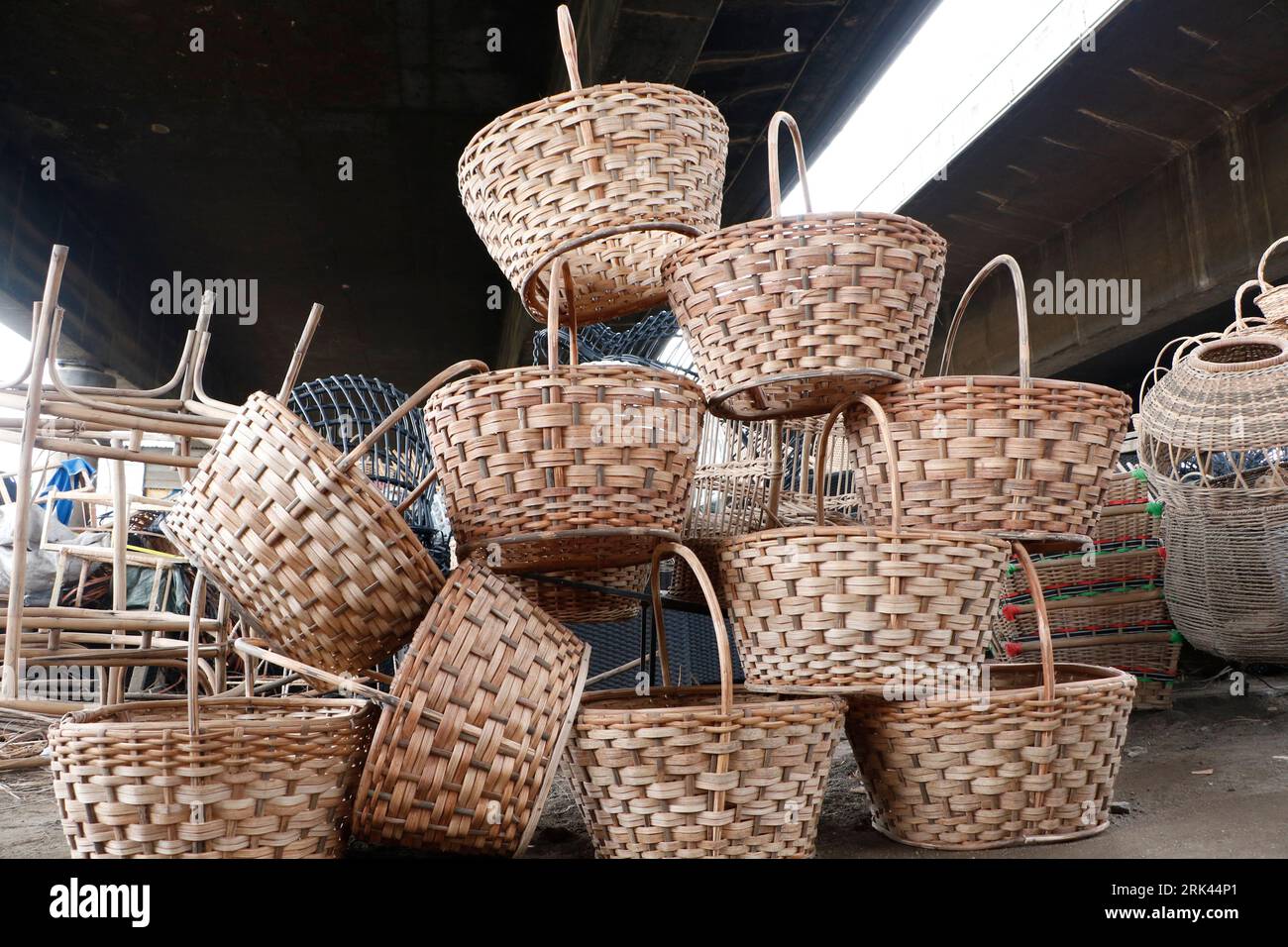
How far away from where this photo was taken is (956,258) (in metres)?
6.34

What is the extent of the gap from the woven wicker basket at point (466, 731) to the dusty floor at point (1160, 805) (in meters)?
0.35

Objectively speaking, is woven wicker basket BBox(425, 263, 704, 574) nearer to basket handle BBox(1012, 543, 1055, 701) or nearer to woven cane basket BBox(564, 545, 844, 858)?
woven cane basket BBox(564, 545, 844, 858)

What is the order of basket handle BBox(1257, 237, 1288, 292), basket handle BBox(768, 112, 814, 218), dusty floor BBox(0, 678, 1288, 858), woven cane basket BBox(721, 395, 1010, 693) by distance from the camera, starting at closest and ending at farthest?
woven cane basket BBox(721, 395, 1010, 693) → dusty floor BBox(0, 678, 1288, 858) → basket handle BBox(768, 112, 814, 218) → basket handle BBox(1257, 237, 1288, 292)

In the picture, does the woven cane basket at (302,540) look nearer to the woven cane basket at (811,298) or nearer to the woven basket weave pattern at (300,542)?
the woven basket weave pattern at (300,542)

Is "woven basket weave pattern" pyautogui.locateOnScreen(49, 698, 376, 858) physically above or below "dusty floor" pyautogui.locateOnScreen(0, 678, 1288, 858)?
above

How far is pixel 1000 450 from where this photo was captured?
1664 mm

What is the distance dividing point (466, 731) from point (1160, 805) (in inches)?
55.8

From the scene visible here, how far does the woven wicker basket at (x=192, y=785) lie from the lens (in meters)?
1.32

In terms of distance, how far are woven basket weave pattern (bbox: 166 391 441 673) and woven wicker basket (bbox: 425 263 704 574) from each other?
0.50ft

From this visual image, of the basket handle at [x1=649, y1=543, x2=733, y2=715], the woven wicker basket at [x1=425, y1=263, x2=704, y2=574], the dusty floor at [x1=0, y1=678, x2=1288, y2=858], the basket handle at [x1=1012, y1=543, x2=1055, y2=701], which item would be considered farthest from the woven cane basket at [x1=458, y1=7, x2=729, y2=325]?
the dusty floor at [x1=0, y1=678, x2=1288, y2=858]

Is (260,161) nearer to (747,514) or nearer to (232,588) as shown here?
(747,514)

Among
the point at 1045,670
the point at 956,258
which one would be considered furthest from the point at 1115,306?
the point at 1045,670

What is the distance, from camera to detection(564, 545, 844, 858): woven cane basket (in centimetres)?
138

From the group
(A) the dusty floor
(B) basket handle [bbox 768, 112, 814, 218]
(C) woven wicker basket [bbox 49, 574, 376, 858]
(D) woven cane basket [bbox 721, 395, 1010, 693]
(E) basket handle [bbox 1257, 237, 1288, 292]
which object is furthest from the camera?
(E) basket handle [bbox 1257, 237, 1288, 292]
